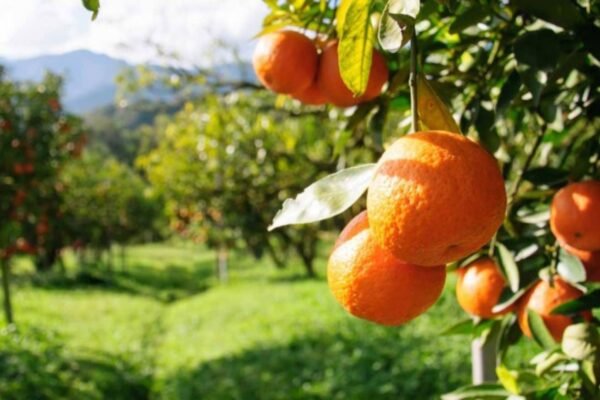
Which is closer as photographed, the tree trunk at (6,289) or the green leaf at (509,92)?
the green leaf at (509,92)

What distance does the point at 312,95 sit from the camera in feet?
2.85

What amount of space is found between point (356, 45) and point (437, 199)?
0.15 metres

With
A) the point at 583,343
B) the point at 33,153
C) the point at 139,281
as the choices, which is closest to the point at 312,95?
the point at 583,343

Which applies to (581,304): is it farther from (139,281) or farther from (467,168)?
(139,281)

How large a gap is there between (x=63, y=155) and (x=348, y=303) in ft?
24.3

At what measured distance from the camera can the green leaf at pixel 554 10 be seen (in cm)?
74

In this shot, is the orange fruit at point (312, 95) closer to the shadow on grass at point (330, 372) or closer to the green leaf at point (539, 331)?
the green leaf at point (539, 331)

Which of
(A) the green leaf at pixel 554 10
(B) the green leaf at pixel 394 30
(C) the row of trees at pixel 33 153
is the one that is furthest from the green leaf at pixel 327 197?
(C) the row of trees at pixel 33 153

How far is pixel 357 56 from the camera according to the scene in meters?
0.56

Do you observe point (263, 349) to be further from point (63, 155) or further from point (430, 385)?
point (63, 155)

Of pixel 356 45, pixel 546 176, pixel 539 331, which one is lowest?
pixel 539 331

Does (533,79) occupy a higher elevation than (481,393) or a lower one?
higher

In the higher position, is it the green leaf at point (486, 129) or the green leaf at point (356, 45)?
the green leaf at point (356, 45)

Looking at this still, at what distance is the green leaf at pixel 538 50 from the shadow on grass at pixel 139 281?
11.0 metres
